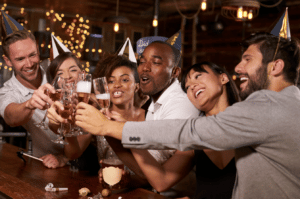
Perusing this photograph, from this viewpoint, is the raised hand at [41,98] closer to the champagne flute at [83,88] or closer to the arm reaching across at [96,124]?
the champagne flute at [83,88]

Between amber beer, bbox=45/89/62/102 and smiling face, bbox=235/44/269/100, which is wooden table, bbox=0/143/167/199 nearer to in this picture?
amber beer, bbox=45/89/62/102

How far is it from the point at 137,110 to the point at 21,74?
40.3 inches

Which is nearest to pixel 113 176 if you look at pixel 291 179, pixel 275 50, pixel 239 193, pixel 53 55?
pixel 239 193

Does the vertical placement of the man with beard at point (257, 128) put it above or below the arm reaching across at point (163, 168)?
above

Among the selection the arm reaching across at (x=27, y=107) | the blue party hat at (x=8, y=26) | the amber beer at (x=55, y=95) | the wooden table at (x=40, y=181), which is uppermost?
the blue party hat at (x=8, y=26)

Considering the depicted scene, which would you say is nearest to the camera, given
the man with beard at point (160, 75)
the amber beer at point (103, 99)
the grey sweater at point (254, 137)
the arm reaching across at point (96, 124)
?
the grey sweater at point (254, 137)

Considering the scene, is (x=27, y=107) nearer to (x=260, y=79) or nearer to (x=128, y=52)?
(x=128, y=52)

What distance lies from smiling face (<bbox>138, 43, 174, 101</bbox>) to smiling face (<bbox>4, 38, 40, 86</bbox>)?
0.99m

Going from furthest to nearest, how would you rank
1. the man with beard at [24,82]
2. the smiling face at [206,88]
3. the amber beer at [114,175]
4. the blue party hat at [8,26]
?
the blue party hat at [8,26] < the man with beard at [24,82] < the smiling face at [206,88] < the amber beer at [114,175]

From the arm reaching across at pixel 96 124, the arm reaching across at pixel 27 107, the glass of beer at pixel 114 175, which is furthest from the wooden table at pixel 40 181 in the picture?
the arm reaching across at pixel 96 124

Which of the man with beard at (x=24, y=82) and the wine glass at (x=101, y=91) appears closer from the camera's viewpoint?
the wine glass at (x=101, y=91)

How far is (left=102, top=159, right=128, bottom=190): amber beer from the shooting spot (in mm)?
1533

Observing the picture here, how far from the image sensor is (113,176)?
5.03 feet

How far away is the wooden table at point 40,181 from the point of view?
1508mm
